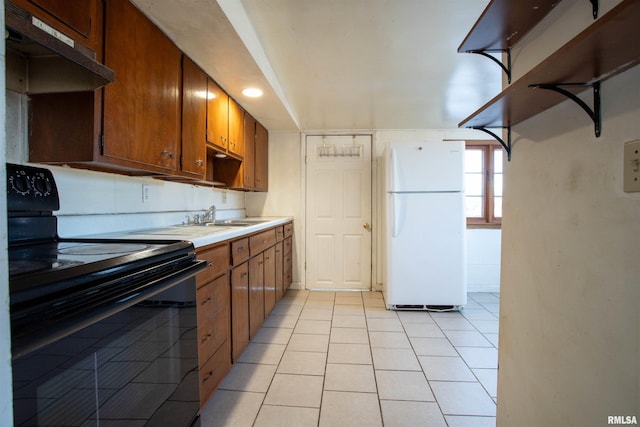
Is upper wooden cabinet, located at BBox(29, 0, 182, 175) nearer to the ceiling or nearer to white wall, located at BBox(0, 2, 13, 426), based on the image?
the ceiling

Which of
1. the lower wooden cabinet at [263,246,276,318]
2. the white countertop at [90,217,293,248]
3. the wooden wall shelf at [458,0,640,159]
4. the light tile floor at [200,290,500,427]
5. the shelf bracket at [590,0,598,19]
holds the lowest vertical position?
the light tile floor at [200,290,500,427]

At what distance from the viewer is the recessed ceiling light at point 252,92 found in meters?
2.42

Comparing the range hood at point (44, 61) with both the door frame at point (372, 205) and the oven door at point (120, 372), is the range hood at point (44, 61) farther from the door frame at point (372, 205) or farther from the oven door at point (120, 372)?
the door frame at point (372, 205)

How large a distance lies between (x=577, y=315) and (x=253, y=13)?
1.96 metres

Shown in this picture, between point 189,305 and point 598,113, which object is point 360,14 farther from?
point 189,305

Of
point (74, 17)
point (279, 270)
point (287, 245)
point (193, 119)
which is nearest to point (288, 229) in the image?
point (287, 245)

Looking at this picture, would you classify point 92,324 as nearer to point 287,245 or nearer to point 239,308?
point 239,308

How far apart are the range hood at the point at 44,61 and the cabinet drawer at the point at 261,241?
4.62ft

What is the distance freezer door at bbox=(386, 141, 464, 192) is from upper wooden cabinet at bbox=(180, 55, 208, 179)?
1992 mm

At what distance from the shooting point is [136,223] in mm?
1850

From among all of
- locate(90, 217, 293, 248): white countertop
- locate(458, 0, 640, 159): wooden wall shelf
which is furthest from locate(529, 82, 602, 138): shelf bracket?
locate(90, 217, 293, 248): white countertop

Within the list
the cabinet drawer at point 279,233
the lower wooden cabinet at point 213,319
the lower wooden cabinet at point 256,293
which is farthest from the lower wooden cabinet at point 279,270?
the lower wooden cabinet at point 213,319

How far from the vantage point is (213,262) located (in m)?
1.63

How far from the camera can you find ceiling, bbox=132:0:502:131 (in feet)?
5.17
